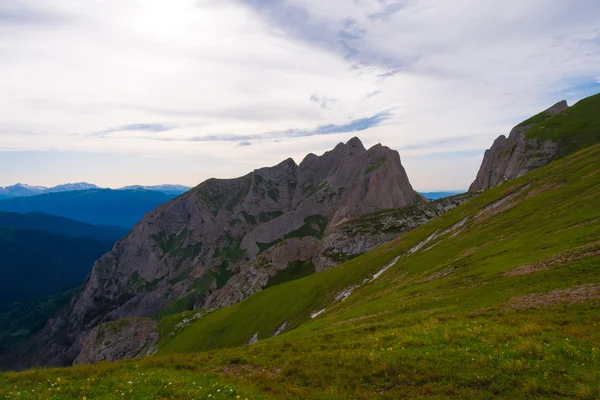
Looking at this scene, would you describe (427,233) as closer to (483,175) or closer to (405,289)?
(405,289)

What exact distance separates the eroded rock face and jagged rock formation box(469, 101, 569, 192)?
478 ft

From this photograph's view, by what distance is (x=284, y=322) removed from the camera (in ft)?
230

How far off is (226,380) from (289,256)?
140 m

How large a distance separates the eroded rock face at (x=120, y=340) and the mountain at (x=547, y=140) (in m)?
147

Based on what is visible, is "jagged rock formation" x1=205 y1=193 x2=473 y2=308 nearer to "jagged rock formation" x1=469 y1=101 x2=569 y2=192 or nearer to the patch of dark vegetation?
the patch of dark vegetation

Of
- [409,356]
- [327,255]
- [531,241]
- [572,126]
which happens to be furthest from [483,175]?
[409,356]

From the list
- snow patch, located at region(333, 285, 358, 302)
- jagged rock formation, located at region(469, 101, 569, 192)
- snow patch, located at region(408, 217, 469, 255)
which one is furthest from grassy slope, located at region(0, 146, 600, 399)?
jagged rock formation, located at region(469, 101, 569, 192)

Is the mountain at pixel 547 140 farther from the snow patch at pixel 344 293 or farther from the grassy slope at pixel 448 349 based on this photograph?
the snow patch at pixel 344 293

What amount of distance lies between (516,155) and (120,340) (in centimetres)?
16508

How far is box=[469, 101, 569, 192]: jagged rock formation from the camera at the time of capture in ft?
397

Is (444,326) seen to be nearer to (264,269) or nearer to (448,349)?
(448,349)

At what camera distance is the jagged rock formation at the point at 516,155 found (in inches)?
4761

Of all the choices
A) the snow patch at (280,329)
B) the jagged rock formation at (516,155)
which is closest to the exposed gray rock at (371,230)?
the jagged rock formation at (516,155)

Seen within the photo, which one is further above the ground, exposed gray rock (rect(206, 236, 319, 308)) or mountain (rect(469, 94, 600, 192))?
mountain (rect(469, 94, 600, 192))
